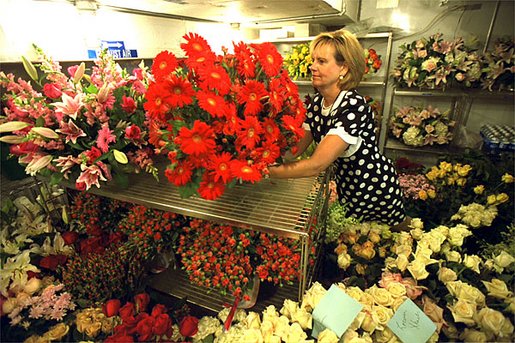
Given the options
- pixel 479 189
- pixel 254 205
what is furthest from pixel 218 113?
pixel 479 189

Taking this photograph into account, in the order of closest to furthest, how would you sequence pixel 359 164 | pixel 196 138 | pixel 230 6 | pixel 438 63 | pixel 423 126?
pixel 196 138
pixel 359 164
pixel 230 6
pixel 438 63
pixel 423 126

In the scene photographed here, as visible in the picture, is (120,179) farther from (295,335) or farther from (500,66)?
(500,66)

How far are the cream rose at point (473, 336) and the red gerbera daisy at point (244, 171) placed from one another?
59 cm

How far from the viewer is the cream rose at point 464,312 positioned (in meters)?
0.61

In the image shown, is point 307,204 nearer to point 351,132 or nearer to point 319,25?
point 351,132

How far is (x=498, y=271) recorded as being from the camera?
72cm

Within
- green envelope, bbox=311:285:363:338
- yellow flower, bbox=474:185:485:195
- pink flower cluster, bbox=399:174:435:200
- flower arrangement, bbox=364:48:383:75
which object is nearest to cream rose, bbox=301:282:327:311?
green envelope, bbox=311:285:363:338

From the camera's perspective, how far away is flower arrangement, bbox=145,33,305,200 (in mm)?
570

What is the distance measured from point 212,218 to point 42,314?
0.52 meters

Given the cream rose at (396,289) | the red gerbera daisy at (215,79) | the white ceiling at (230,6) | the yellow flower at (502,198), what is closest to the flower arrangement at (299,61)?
the white ceiling at (230,6)

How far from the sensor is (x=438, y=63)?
2104 millimetres

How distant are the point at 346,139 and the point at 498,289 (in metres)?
0.53

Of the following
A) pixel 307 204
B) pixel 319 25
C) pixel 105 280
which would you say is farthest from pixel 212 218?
pixel 319 25

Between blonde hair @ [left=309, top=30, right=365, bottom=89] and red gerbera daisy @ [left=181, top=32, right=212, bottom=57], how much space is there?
0.49m
